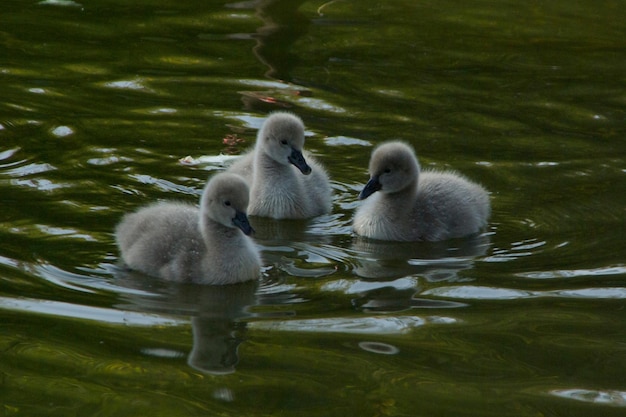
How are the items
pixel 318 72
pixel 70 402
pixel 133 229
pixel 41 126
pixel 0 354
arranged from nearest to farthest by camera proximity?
pixel 70 402 < pixel 0 354 < pixel 133 229 < pixel 41 126 < pixel 318 72

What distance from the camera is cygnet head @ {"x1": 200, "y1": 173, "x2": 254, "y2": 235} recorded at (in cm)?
609

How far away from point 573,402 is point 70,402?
1870 millimetres

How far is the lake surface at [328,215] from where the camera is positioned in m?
4.74

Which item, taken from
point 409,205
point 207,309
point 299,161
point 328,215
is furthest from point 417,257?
point 207,309

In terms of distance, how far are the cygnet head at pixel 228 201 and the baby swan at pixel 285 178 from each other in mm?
1383

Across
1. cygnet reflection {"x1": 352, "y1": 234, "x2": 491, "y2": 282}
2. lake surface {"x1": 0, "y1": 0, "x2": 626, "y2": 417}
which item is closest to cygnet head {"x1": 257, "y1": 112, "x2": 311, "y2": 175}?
lake surface {"x1": 0, "y1": 0, "x2": 626, "y2": 417}

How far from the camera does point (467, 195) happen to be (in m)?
7.19

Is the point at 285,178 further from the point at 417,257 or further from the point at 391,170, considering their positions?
the point at 417,257

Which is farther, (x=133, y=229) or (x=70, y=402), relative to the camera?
(x=133, y=229)

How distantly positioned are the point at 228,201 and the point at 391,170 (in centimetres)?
138

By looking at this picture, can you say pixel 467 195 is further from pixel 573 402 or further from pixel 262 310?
pixel 573 402

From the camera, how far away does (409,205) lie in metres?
7.21

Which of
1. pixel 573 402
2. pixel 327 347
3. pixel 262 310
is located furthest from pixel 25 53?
pixel 573 402

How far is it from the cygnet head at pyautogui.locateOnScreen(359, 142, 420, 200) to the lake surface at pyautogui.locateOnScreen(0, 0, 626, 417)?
15.0 inches
